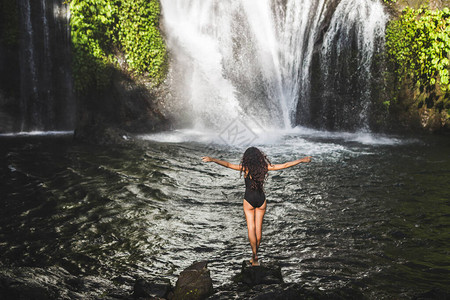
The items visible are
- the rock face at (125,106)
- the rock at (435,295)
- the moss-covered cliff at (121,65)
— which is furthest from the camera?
the rock face at (125,106)

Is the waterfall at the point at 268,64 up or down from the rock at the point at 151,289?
up

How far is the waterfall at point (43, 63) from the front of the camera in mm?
14859

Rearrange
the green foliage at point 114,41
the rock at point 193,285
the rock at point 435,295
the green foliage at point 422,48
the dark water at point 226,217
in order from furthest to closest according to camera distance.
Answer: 1. the green foliage at point 114,41
2. the green foliage at point 422,48
3. the dark water at point 226,217
4. the rock at point 193,285
5. the rock at point 435,295

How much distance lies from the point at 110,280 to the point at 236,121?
1068 cm


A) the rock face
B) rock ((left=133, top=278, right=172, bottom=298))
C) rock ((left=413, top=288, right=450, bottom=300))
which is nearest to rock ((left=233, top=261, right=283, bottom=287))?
rock ((left=133, top=278, right=172, bottom=298))

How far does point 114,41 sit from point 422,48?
10.9 metres

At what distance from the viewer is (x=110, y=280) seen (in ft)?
13.5

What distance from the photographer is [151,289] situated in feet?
12.1

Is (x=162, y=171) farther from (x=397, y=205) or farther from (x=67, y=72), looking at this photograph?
(x=67, y=72)

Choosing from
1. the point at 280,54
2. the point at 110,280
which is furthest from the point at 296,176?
the point at 280,54

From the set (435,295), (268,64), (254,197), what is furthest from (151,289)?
(268,64)

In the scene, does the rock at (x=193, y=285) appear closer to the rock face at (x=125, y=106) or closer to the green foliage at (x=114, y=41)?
the rock face at (x=125, y=106)

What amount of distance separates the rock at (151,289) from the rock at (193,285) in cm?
13

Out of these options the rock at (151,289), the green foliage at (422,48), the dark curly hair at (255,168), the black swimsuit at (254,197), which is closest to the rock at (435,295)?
the black swimsuit at (254,197)
